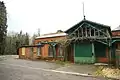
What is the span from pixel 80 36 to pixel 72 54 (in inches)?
112

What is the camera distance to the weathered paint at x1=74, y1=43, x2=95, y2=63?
23.8 m

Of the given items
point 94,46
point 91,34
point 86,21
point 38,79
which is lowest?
point 38,79

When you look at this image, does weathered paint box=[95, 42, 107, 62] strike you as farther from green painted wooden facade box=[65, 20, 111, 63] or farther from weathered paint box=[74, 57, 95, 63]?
weathered paint box=[74, 57, 95, 63]

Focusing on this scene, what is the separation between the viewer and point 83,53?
24.5 meters

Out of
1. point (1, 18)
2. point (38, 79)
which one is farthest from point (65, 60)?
point (1, 18)

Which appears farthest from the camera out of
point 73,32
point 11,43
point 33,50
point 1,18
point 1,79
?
point 11,43

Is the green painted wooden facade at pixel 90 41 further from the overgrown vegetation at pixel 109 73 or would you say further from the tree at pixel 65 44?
the overgrown vegetation at pixel 109 73

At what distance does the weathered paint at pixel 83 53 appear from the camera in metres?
23.8

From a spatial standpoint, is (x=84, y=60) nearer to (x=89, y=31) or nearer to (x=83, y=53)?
(x=83, y=53)

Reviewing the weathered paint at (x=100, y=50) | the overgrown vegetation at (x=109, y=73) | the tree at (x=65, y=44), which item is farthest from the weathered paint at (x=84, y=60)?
the overgrown vegetation at (x=109, y=73)

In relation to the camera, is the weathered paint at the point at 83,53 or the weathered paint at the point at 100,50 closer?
the weathered paint at the point at 83,53

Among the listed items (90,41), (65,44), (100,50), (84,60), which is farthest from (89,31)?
(84,60)

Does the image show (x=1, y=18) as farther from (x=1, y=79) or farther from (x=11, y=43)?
(x=11, y=43)

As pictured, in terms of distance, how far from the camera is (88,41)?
24.3 metres
